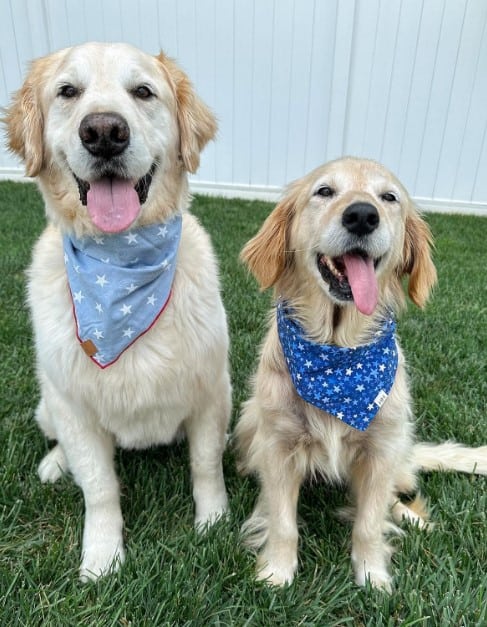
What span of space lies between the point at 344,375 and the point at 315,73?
22.0 feet

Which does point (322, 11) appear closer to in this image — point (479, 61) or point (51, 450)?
point (479, 61)

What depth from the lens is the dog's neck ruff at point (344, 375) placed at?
6.05ft

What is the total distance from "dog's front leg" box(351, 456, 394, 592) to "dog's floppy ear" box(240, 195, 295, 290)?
0.82 m

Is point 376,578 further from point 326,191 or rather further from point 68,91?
point 68,91

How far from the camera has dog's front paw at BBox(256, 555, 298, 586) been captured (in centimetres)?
186

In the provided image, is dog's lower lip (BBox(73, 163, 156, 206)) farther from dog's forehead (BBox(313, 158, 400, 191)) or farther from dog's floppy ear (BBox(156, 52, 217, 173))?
dog's forehead (BBox(313, 158, 400, 191))

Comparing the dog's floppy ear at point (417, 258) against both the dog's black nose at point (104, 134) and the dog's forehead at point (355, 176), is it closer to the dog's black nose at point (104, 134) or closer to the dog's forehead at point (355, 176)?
the dog's forehead at point (355, 176)

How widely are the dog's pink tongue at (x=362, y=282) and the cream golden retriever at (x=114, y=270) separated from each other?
1.95ft

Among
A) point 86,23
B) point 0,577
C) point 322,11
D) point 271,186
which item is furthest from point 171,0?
point 0,577

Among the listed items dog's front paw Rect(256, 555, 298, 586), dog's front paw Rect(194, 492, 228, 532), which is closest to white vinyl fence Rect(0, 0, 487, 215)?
dog's front paw Rect(194, 492, 228, 532)

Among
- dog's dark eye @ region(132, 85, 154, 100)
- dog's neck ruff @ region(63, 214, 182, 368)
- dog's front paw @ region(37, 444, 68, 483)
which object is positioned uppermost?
dog's dark eye @ region(132, 85, 154, 100)

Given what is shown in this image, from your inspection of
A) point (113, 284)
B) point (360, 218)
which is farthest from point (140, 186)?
point (360, 218)

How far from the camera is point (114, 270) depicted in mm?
1851

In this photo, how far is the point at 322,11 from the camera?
7.11 m
